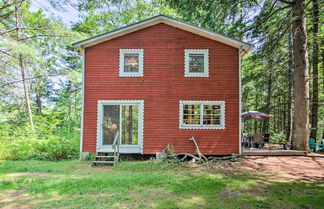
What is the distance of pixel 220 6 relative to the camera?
803 cm

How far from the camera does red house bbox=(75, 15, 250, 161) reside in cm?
802

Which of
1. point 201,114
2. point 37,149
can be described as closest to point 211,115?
point 201,114

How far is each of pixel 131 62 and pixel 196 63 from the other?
2961mm

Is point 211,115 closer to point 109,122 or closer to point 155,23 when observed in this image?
point 109,122

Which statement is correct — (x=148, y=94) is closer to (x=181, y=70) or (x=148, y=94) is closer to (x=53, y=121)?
(x=181, y=70)

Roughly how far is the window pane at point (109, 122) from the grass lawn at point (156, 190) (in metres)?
2.08

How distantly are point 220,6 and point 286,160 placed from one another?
6.96 m

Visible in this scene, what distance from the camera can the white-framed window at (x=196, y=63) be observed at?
8.23m

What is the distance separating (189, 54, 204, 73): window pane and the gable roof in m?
0.99

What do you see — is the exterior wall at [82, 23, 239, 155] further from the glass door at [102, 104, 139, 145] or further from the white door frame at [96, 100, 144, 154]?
the glass door at [102, 104, 139, 145]

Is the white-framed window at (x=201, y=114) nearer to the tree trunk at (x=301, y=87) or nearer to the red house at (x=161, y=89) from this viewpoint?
the red house at (x=161, y=89)

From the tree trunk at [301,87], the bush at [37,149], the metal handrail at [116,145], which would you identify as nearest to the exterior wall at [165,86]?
the metal handrail at [116,145]

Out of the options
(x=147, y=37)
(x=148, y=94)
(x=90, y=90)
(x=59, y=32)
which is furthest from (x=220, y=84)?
(x=59, y=32)

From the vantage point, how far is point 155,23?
8.38m
